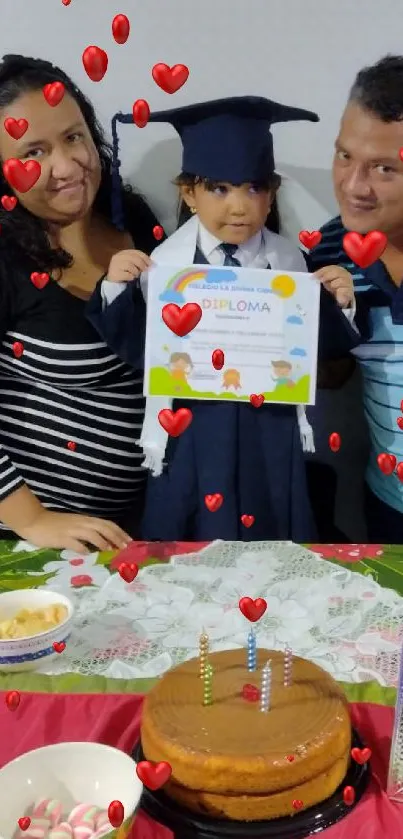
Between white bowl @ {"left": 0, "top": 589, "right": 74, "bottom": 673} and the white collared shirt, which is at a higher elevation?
the white collared shirt

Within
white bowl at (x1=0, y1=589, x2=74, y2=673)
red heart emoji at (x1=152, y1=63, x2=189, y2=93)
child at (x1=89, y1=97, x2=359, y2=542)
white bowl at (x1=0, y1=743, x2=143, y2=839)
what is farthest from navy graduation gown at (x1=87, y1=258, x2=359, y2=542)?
white bowl at (x1=0, y1=743, x2=143, y2=839)

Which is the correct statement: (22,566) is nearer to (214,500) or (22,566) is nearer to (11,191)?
(214,500)

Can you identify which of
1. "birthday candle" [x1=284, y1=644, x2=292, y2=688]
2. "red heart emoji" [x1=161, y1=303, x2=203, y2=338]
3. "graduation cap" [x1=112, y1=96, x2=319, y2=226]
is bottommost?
"birthday candle" [x1=284, y1=644, x2=292, y2=688]

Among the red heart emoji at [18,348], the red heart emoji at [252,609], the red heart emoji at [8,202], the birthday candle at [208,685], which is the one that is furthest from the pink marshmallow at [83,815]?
the red heart emoji at [8,202]

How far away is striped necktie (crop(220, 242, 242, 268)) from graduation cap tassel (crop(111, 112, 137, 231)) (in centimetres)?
18

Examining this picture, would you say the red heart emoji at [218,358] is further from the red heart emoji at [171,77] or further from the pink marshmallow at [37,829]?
the pink marshmallow at [37,829]

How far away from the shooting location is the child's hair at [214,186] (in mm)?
1081

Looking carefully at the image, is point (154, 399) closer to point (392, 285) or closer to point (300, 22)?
point (392, 285)

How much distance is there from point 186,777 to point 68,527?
54cm

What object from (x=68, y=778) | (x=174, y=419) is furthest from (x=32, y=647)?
(x=174, y=419)

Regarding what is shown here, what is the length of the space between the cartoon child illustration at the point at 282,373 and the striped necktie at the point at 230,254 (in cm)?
15

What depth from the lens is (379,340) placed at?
3.87ft

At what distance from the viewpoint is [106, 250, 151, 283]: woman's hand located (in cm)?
109

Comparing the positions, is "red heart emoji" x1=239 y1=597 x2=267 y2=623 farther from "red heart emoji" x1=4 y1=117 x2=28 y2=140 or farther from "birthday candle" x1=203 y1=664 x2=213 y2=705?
"red heart emoji" x1=4 y1=117 x2=28 y2=140
